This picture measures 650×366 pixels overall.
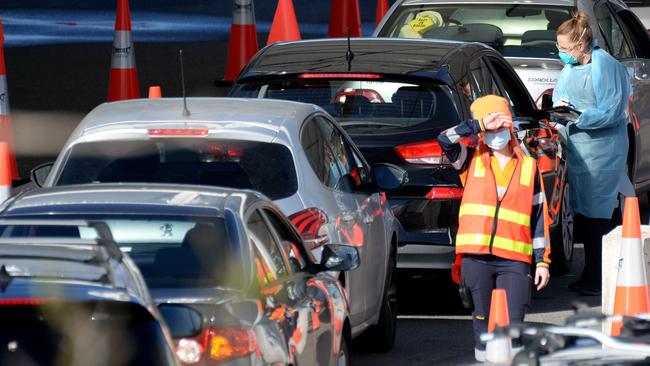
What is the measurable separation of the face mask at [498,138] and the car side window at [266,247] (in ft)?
5.54

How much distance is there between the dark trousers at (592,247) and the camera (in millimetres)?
10915

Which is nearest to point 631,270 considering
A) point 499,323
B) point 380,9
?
A: point 499,323

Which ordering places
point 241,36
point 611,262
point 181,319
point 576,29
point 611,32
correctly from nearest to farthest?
point 181,319 → point 611,262 → point 576,29 → point 611,32 → point 241,36

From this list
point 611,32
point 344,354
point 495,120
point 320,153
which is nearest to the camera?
point 344,354

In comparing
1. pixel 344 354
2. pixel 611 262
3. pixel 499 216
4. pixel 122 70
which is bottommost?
pixel 611 262

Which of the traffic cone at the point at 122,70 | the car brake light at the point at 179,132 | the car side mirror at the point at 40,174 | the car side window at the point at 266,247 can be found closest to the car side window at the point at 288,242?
the car side window at the point at 266,247

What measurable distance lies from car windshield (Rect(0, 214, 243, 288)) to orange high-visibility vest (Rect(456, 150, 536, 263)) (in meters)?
1.89

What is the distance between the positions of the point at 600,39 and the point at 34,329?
9.39 m

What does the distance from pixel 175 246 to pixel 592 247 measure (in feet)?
17.6

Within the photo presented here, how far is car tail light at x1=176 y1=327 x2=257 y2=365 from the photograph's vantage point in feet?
16.6

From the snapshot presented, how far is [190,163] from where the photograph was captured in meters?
7.70

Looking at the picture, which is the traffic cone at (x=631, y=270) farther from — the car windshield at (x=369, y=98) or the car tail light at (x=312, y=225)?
the car tail light at (x=312, y=225)

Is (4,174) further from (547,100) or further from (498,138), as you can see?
(547,100)

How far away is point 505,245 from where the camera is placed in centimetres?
768
